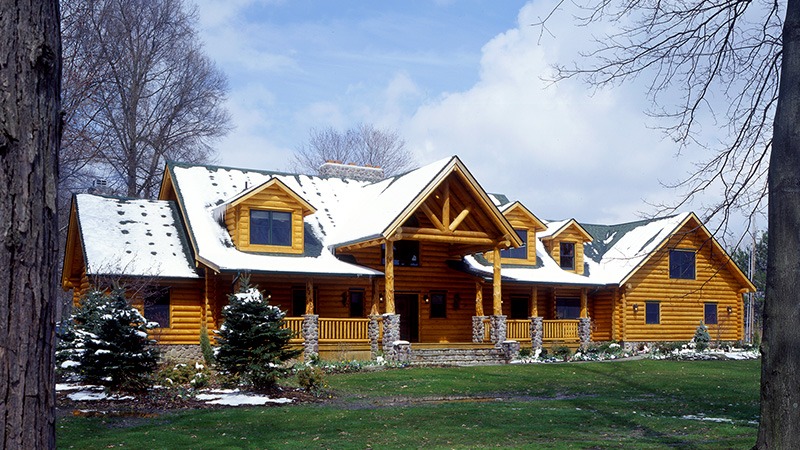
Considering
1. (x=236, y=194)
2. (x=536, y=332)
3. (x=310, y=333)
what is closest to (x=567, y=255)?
(x=536, y=332)

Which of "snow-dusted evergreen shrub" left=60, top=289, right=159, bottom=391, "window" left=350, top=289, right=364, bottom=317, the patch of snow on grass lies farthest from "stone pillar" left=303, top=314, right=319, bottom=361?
the patch of snow on grass

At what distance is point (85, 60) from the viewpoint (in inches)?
1152

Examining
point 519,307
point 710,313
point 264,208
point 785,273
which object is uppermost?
point 264,208

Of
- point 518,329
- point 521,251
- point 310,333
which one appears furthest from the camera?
point 521,251

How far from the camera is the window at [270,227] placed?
28.2 m

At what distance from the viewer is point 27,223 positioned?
158 inches

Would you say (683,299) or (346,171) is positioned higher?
(346,171)

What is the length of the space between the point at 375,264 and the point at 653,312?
13.8 meters

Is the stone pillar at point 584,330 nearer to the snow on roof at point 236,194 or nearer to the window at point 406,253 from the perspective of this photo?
the window at point 406,253

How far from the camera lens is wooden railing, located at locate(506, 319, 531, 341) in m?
31.7

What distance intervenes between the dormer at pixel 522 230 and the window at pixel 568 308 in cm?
263

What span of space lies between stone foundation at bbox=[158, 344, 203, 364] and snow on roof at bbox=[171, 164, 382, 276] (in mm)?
3191

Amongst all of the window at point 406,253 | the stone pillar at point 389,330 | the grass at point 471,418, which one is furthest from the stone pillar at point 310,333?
the window at point 406,253

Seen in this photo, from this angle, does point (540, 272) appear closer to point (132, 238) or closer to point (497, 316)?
point (497, 316)
